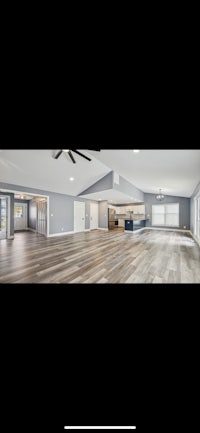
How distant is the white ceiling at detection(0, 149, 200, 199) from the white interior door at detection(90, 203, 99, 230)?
316 centimetres

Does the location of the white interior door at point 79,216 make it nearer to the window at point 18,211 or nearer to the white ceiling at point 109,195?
the white ceiling at point 109,195

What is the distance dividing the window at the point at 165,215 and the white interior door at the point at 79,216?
4870 mm

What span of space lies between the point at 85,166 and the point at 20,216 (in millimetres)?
6111

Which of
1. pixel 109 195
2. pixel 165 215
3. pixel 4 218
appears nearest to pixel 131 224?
pixel 109 195

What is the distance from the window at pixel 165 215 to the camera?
10649mm

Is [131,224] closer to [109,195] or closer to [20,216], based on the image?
[109,195]
